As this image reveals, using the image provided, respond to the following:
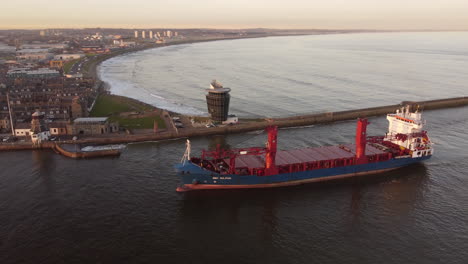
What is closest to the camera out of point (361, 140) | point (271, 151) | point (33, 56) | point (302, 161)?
point (271, 151)

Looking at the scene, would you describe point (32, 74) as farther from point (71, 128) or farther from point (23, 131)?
point (71, 128)

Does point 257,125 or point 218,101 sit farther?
point 257,125

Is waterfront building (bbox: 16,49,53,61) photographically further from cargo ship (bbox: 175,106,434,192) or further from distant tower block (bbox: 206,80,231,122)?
cargo ship (bbox: 175,106,434,192)

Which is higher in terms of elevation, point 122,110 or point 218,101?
point 218,101

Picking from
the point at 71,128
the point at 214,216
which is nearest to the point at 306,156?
the point at 214,216

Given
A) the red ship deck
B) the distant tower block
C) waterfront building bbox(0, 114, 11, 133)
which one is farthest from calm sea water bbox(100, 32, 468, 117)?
waterfront building bbox(0, 114, 11, 133)

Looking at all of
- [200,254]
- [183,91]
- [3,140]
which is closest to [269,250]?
[200,254]

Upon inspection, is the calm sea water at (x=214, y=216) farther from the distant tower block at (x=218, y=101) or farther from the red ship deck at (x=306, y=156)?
the distant tower block at (x=218, y=101)
